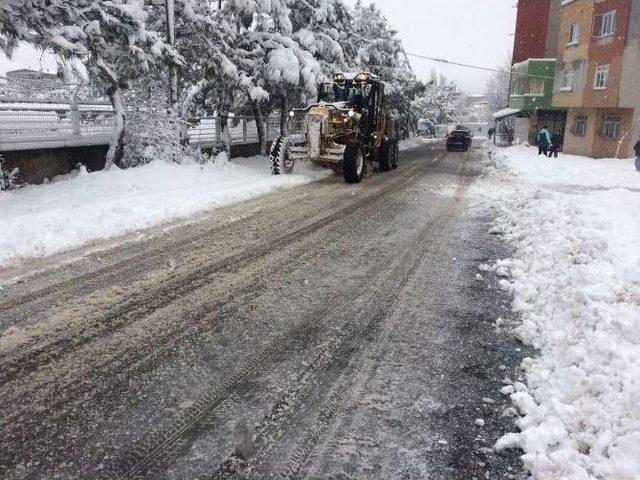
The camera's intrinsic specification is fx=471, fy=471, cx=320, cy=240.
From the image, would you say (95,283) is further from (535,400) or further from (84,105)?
(84,105)

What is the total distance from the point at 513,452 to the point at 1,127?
1125 cm

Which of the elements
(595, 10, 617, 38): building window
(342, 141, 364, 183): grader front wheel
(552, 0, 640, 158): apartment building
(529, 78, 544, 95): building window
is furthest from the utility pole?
(529, 78, 544, 95): building window

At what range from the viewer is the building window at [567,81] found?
99.9 feet

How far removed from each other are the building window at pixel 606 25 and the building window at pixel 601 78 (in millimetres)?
1801

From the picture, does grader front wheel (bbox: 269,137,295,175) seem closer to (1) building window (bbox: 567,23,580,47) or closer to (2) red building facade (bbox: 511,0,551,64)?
(1) building window (bbox: 567,23,580,47)

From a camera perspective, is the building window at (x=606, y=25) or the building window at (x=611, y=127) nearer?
the building window at (x=606, y=25)

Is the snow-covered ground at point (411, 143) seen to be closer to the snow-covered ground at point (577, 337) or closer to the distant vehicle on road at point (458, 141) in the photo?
the distant vehicle on road at point (458, 141)

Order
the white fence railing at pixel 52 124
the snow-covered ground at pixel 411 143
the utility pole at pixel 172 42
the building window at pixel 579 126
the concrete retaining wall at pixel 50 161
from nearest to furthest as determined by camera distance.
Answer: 1. the white fence railing at pixel 52 124
2. the concrete retaining wall at pixel 50 161
3. the utility pole at pixel 172 42
4. the building window at pixel 579 126
5. the snow-covered ground at pixel 411 143

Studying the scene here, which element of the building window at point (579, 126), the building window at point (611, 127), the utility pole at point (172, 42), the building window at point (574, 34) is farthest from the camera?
the building window at point (574, 34)

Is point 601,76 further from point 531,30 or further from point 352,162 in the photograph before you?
point 352,162

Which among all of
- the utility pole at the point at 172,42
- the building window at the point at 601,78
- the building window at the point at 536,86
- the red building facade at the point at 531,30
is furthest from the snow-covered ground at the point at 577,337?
the red building facade at the point at 531,30

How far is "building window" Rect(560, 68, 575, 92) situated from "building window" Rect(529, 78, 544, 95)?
4.67m

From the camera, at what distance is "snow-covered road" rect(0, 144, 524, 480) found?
2.74m

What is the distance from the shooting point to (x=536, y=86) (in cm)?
3728
